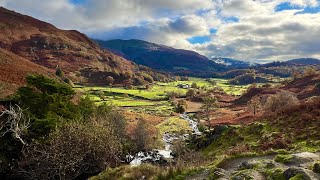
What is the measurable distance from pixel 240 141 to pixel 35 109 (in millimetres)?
33203

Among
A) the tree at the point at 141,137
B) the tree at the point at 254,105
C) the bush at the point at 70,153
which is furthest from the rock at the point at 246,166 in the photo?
the tree at the point at 254,105

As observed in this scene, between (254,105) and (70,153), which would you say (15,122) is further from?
(254,105)

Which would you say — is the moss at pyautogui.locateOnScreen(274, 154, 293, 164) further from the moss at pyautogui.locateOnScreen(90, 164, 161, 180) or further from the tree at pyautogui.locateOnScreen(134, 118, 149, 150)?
the tree at pyautogui.locateOnScreen(134, 118, 149, 150)

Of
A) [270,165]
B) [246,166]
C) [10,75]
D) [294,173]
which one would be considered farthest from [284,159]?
[10,75]

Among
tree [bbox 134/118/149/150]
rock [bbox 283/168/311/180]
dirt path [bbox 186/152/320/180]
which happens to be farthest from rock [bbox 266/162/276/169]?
tree [bbox 134/118/149/150]

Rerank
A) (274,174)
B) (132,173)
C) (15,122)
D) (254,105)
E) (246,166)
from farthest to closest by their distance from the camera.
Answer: (254,105) → (132,173) → (15,122) → (246,166) → (274,174)

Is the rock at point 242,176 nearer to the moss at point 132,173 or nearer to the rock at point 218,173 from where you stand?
the rock at point 218,173

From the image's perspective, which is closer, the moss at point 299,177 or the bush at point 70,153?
the moss at point 299,177

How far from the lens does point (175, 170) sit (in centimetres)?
2581

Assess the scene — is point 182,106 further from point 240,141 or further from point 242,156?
point 242,156

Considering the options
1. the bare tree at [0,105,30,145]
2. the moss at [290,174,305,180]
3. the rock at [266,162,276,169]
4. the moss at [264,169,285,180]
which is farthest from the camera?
the bare tree at [0,105,30,145]

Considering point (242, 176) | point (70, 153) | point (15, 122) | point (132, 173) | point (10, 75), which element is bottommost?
point (70, 153)

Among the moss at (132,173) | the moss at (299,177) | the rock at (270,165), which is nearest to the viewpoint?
the moss at (299,177)

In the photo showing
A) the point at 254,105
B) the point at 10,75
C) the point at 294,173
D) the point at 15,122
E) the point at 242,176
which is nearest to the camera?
the point at 294,173
